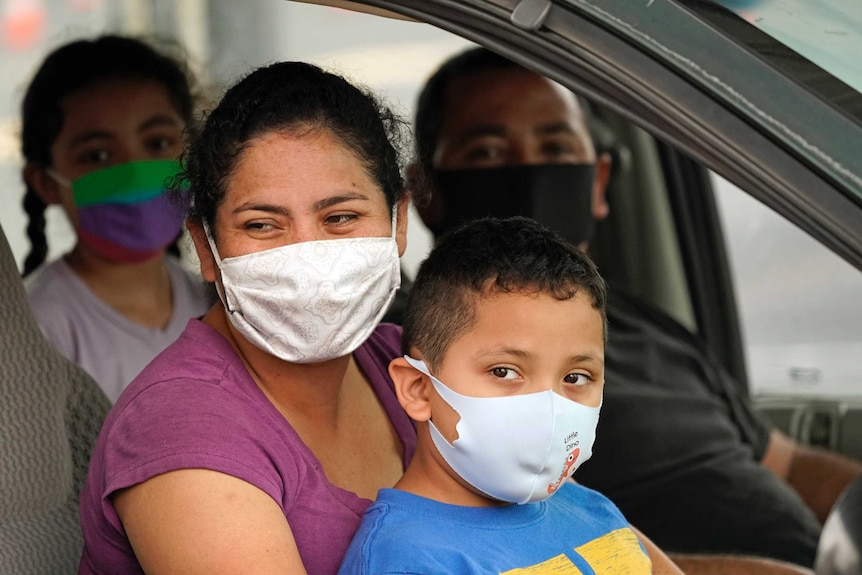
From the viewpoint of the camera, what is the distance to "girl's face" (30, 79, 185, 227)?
3.26 meters

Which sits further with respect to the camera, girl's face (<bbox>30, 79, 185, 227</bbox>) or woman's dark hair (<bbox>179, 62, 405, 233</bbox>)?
girl's face (<bbox>30, 79, 185, 227</bbox>)

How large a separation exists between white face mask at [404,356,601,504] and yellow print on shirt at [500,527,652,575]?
0.10 metres

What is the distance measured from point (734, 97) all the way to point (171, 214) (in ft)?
6.63

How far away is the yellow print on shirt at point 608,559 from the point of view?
1.74m

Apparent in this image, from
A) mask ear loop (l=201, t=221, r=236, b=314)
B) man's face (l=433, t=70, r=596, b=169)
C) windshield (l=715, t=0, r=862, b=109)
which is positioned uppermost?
windshield (l=715, t=0, r=862, b=109)

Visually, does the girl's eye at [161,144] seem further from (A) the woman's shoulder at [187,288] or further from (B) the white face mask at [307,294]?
(B) the white face mask at [307,294]

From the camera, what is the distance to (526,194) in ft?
10.7

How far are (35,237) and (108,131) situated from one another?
1.96ft

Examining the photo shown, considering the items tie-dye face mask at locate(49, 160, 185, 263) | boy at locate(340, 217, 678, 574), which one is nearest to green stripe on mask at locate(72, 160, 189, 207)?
tie-dye face mask at locate(49, 160, 185, 263)

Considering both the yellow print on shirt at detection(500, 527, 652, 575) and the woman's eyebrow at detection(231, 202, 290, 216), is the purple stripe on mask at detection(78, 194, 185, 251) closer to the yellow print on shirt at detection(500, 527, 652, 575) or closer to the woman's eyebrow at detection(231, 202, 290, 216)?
the woman's eyebrow at detection(231, 202, 290, 216)

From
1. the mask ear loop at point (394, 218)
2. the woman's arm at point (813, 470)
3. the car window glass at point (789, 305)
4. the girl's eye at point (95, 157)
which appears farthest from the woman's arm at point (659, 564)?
the car window glass at point (789, 305)


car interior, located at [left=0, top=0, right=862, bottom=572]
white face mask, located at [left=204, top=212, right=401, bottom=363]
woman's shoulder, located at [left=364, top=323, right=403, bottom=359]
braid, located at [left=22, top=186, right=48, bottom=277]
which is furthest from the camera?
braid, located at [left=22, top=186, right=48, bottom=277]

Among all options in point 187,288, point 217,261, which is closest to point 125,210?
point 187,288

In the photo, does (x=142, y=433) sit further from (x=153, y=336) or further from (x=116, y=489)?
(x=153, y=336)
